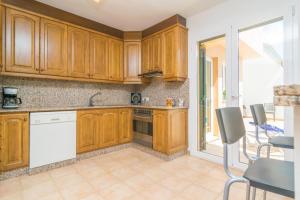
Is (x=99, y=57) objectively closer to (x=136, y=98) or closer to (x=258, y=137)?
(x=136, y=98)

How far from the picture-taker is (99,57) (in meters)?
→ 3.34

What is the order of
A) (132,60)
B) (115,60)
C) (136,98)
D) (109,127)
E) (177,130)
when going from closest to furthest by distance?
1. (177,130)
2. (109,127)
3. (115,60)
4. (132,60)
5. (136,98)

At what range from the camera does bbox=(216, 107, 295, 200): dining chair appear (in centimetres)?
80

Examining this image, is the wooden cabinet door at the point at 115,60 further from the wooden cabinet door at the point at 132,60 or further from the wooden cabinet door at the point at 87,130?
the wooden cabinet door at the point at 87,130

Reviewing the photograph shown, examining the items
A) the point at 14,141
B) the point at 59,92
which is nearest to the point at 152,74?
the point at 59,92

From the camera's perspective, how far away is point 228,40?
102 inches

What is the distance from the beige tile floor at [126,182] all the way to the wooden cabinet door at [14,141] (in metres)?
0.22

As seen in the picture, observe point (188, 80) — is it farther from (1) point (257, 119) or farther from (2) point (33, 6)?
(2) point (33, 6)

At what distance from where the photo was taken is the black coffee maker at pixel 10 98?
2385 millimetres

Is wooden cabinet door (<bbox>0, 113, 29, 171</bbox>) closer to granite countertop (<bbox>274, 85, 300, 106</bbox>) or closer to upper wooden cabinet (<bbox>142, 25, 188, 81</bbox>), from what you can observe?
upper wooden cabinet (<bbox>142, 25, 188, 81</bbox>)

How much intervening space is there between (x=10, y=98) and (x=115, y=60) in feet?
6.41

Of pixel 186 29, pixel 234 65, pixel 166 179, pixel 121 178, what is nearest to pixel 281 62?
pixel 234 65

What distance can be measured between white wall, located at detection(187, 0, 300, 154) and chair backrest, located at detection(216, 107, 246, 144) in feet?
4.68

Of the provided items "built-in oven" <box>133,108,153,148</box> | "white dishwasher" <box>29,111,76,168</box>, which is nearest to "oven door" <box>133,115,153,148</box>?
"built-in oven" <box>133,108,153,148</box>
